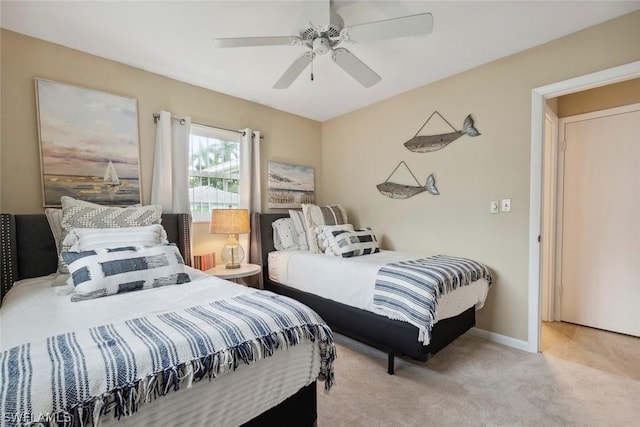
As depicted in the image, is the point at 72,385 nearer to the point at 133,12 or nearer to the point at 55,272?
the point at 55,272

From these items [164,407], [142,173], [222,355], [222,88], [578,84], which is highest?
[222,88]

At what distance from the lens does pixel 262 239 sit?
3.26 meters

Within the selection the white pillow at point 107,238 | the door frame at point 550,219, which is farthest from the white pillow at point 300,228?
the door frame at point 550,219

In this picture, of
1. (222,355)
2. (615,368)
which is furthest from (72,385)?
(615,368)

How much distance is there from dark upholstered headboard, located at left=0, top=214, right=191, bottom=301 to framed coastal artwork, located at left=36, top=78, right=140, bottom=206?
24 centimetres

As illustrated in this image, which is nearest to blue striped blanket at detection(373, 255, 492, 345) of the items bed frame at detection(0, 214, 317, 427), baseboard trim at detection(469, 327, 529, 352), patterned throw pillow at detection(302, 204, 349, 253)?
baseboard trim at detection(469, 327, 529, 352)

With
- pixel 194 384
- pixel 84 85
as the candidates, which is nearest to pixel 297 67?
pixel 84 85

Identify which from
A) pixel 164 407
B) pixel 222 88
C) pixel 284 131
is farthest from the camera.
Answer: pixel 284 131

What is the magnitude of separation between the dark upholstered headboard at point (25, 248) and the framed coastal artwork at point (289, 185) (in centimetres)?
207

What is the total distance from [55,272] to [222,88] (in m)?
2.17

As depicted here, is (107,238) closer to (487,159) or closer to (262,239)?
(262,239)

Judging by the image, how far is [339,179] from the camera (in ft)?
13.1

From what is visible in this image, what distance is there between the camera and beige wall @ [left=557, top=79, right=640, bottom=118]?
2.63 metres

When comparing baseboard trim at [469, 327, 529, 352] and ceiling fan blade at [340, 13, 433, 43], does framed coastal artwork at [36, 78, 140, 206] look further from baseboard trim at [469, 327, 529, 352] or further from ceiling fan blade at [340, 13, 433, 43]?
baseboard trim at [469, 327, 529, 352]
